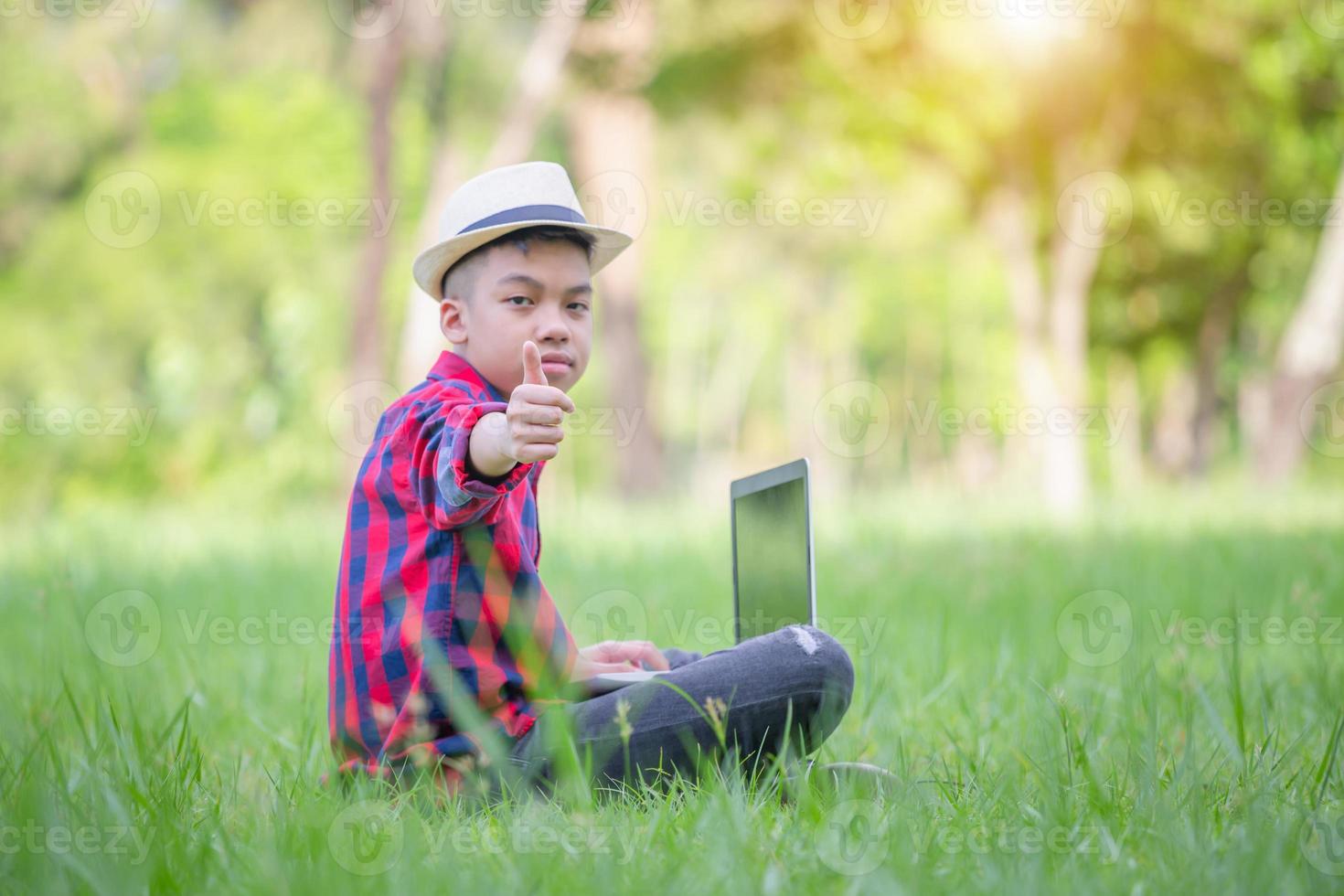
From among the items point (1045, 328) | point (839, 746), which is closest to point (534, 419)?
point (839, 746)

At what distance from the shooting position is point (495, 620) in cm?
248

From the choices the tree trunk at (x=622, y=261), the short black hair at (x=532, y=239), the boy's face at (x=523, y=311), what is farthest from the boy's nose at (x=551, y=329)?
the tree trunk at (x=622, y=261)

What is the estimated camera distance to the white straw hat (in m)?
2.54

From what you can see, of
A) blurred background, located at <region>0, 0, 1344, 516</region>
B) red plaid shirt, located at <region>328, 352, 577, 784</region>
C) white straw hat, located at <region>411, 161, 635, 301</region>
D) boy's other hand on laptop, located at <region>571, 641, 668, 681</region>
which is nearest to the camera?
red plaid shirt, located at <region>328, 352, 577, 784</region>

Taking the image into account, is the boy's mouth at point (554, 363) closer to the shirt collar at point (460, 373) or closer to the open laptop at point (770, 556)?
the shirt collar at point (460, 373)

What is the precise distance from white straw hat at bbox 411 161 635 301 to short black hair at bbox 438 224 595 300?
1 cm

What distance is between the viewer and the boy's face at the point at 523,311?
256 cm

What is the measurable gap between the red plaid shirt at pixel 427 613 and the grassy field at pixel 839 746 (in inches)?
5.9

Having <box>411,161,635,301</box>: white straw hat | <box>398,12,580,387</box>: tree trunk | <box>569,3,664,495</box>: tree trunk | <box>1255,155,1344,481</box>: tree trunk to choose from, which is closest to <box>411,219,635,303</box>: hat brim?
<box>411,161,635,301</box>: white straw hat

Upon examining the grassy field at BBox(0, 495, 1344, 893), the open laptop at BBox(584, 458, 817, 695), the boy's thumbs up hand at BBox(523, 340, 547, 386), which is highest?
the boy's thumbs up hand at BBox(523, 340, 547, 386)

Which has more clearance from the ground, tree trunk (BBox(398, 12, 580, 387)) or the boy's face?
tree trunk (BBox(398, 12, 580, 387))

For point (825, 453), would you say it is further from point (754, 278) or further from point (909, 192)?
point (909, 192)

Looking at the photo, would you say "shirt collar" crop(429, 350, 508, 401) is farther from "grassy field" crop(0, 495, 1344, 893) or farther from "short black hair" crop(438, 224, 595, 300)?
"grassy field" crop(0, 495, 1344, 893)

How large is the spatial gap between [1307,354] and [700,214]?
8429mm
